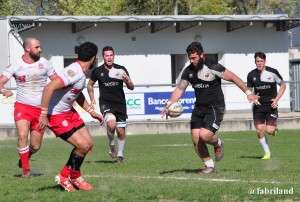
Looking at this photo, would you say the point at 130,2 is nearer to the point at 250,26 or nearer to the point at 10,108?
the point at 250,26

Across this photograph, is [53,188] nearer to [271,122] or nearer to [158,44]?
[271,122]

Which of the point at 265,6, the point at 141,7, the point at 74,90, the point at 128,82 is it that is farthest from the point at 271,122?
the point at 265,6

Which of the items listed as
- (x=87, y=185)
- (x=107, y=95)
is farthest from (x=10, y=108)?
(x=87, y=185)

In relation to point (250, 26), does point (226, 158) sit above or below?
below

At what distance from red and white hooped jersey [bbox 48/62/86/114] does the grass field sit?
1.10 m

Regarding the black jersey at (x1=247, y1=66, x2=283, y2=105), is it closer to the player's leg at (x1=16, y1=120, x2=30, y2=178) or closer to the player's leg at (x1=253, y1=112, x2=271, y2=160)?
the player's leg at (x1=253, y1=112, x2=271, y2=160)

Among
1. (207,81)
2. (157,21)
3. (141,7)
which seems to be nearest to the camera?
(207,81)

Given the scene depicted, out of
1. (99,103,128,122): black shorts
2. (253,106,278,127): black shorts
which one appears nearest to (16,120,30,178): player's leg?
(99,103,128,122): black shorts

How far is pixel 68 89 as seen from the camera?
10.8 m

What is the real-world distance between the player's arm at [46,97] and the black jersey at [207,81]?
9.83ft

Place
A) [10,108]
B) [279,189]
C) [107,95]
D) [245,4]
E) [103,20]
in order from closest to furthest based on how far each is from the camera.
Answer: [279,189] → [107,95] → [10,108] → [103,20] → [245,4]

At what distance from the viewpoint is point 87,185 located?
10.9 m

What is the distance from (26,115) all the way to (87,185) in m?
2.55

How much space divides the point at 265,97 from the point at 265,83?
308mm
